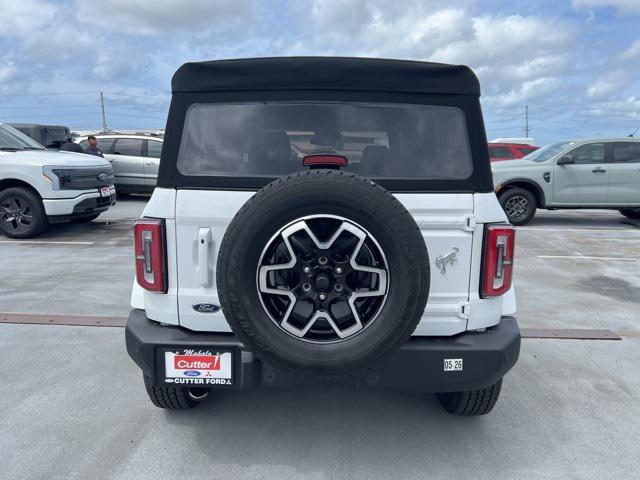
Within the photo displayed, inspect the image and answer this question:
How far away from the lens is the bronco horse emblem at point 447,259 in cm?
266

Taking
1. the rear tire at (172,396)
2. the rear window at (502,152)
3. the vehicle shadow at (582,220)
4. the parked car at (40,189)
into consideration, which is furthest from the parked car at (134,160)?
the rear tire at (172,396)

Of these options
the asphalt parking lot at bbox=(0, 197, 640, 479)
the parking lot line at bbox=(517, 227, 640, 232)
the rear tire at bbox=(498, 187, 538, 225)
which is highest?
the rear tire at bbox=(498, 187, 538, 225)

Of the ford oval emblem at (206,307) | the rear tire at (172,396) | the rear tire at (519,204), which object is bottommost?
the rear tire at (172,396)

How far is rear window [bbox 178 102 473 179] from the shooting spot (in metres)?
2.74

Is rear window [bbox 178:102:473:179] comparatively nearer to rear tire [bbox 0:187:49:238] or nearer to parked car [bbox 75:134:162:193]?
rear tire [bbox 0:187:49:238]

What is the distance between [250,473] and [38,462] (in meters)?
1.09

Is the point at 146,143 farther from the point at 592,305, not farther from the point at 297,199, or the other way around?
the point at 297,199

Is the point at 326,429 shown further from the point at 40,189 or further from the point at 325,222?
the point at 40,189

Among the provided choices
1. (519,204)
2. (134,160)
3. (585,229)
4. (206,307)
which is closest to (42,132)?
(134,160)

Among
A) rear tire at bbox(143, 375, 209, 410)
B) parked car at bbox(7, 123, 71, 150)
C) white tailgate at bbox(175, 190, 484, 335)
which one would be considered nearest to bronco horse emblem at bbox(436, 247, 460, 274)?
white tailgate at bbox(175, 190, 484, 335)

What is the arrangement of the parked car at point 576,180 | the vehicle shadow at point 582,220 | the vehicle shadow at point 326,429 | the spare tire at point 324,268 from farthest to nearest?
the vehicle shadow at point 582,220
the parked car at point 576,180
the vehicle shadow at point 326,429
the spare tire at point 324,268

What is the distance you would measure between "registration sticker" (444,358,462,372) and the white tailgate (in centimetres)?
16

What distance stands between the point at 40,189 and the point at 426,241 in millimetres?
7278

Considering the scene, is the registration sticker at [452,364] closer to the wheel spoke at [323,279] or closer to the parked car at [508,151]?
the wheel spoke at [323,279]
